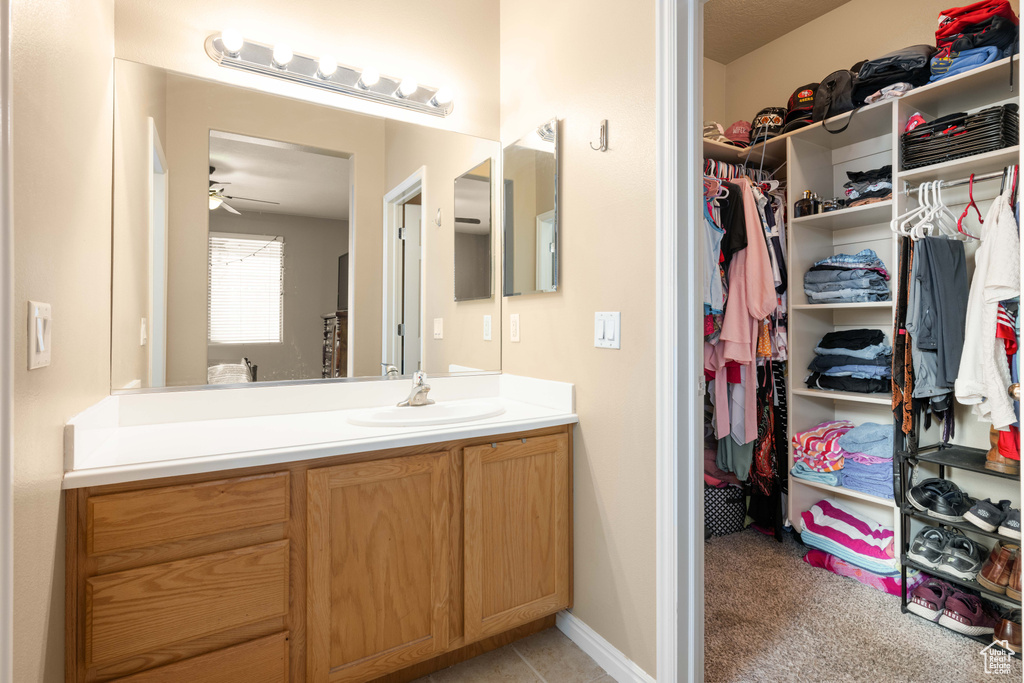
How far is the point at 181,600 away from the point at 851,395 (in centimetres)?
271

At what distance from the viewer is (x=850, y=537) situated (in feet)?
7.82

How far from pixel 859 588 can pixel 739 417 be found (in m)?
0.85

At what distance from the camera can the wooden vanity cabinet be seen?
1162 millimetres

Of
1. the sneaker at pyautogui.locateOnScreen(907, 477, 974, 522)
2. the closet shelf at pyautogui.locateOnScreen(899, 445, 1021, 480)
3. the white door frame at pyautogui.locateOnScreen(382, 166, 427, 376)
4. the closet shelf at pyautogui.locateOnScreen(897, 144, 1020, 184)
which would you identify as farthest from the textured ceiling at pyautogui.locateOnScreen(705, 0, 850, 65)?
the sneaker at pyautogui.locateOnScreen(907, 477, 974, 522)

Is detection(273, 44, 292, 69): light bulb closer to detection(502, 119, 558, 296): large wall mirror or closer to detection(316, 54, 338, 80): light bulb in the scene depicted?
detection(316, 54, 338, 80): light bulb

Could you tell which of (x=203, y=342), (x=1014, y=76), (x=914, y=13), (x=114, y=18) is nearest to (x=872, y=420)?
(x=1014, y=76)

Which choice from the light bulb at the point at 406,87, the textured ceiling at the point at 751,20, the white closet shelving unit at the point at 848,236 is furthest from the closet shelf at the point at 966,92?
the light bulb at the point at 406,87

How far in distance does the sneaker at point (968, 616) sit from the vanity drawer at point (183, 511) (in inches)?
92.0

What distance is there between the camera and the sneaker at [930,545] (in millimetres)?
1978

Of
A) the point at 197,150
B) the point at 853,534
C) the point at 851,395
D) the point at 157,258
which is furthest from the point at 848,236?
the point at 157,258

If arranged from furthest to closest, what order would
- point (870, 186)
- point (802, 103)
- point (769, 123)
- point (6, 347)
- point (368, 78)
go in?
1. point (769, 123)
2. point (802, 103)
3. point (870, 186)
4. point (368, 78)
5. point (6, 347)

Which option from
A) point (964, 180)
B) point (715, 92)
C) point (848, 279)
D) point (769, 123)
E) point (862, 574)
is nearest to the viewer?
point (964, 180)

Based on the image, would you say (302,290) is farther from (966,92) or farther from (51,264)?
(966,92)

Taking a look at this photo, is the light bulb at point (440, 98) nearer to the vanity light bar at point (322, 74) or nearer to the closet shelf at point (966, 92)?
the vanity light bar at point (322, 74)
